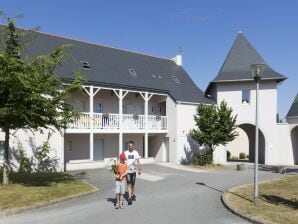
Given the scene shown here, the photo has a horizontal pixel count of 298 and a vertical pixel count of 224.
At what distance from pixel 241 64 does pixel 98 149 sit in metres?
15.1

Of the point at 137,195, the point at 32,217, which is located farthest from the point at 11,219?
the point at 137,195

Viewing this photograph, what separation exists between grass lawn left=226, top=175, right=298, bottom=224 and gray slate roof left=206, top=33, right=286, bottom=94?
14998 millimetres

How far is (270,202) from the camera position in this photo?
1159 cm

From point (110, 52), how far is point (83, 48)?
107 inches

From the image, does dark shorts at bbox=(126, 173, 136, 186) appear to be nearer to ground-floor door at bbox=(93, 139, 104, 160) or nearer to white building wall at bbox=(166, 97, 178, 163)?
ground-floor door at bbox=(93, 139, 104, 160)

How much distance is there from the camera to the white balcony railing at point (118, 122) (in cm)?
2346

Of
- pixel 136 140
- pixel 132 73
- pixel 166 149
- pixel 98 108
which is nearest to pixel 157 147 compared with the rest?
pixel 166 149

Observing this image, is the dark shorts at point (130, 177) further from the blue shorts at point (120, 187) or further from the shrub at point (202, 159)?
the shrub at point (202, 159)

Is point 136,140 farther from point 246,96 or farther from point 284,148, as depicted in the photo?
point 284,148

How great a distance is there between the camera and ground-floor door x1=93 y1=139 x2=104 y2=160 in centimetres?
2645

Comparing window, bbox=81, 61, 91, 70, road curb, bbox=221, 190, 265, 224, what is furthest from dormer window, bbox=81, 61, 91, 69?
road curb, bbox=221, 190, 265, 224

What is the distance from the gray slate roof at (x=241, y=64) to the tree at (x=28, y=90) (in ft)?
63.0

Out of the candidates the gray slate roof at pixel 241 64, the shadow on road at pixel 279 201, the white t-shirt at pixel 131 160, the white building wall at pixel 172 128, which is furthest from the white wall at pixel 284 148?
the white t-shirt at pixel 131 160

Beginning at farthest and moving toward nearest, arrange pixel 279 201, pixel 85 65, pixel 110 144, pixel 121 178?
pixel 110 144, pixel 85 65, pixel 279 201, pixel 121 178
